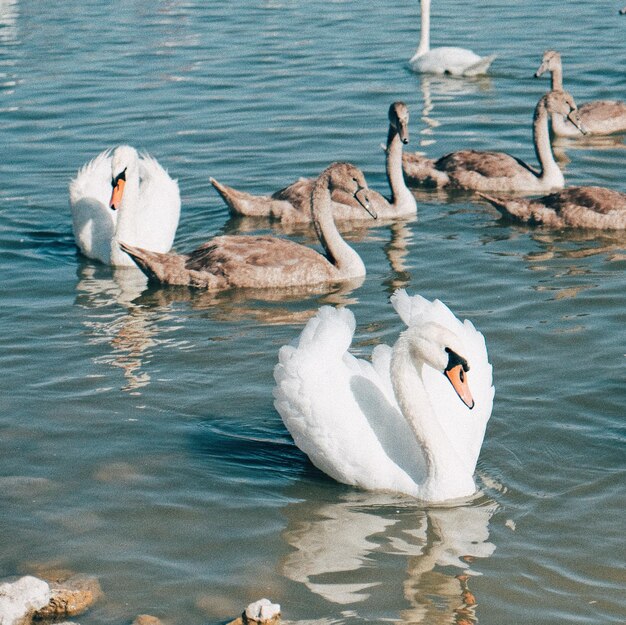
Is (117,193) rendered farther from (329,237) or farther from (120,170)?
(329,237)

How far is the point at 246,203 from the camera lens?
1575cm

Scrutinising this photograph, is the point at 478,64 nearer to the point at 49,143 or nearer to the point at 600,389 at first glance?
the point at 49,143

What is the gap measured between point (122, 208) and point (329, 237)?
2.34 meters

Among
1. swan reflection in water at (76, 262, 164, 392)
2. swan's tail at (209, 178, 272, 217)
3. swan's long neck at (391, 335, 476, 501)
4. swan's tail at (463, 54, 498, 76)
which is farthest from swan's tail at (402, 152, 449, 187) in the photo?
swan's long neck at (391, 335, 476, 501)

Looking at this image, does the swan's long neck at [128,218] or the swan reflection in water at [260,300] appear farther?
the swan's long neck at [128,218]

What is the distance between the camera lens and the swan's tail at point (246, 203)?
15.7 meters

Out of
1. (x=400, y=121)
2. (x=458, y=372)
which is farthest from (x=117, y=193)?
(x=458, y=372)

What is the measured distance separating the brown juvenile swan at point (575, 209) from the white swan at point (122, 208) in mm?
3731

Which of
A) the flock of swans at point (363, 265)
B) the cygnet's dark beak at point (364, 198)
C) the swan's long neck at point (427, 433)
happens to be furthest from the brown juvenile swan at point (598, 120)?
the swan's long neck at point (427, 433)

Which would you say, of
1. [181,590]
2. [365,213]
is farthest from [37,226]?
[181,590]

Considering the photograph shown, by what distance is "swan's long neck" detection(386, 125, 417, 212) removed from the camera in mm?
15797

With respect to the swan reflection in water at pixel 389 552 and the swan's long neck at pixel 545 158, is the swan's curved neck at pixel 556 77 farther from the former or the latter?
the swan reflection in water at pixel 389 552

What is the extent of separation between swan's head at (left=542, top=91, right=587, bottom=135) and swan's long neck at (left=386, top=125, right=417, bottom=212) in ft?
7.56

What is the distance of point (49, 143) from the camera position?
19.5m
